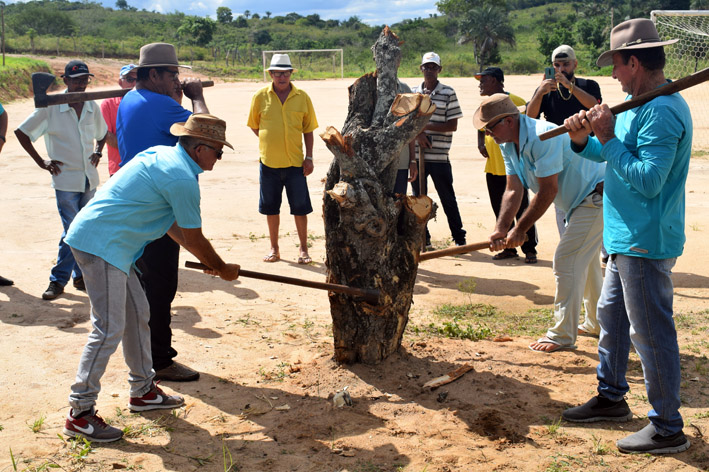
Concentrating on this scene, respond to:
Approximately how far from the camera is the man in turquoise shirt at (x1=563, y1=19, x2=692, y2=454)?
10.9 ft

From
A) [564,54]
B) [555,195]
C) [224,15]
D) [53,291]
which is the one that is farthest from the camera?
[224,15]

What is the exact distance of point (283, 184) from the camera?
24.8ft

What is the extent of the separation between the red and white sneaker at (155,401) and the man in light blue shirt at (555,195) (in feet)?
8.20

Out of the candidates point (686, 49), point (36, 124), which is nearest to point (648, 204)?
point (36, 124)

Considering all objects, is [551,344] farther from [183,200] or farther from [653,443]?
[183,200]

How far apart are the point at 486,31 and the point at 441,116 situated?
143 feet

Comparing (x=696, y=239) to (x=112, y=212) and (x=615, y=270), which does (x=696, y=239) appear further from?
(x=112, y=212)

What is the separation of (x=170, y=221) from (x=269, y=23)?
279ft

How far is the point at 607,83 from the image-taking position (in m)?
29.9

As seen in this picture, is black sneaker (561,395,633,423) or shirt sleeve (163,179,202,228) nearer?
shirt sleeve (163,179,202,228)

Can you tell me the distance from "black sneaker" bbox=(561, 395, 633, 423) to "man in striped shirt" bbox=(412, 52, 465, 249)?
385 centimetres

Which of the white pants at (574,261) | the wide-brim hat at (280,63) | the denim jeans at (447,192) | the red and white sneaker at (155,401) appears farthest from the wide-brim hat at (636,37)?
the wide-brim hat at (280,63)

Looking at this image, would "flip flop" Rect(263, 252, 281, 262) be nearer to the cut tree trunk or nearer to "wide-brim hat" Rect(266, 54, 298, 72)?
"wide-brim hat" Rect(266, 54, 298, 72)

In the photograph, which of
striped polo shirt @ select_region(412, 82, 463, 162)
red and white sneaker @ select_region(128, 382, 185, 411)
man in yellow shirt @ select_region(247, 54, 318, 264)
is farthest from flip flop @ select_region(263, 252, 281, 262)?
red and white sneaker @ select_region(128, 382, 185, 411)
